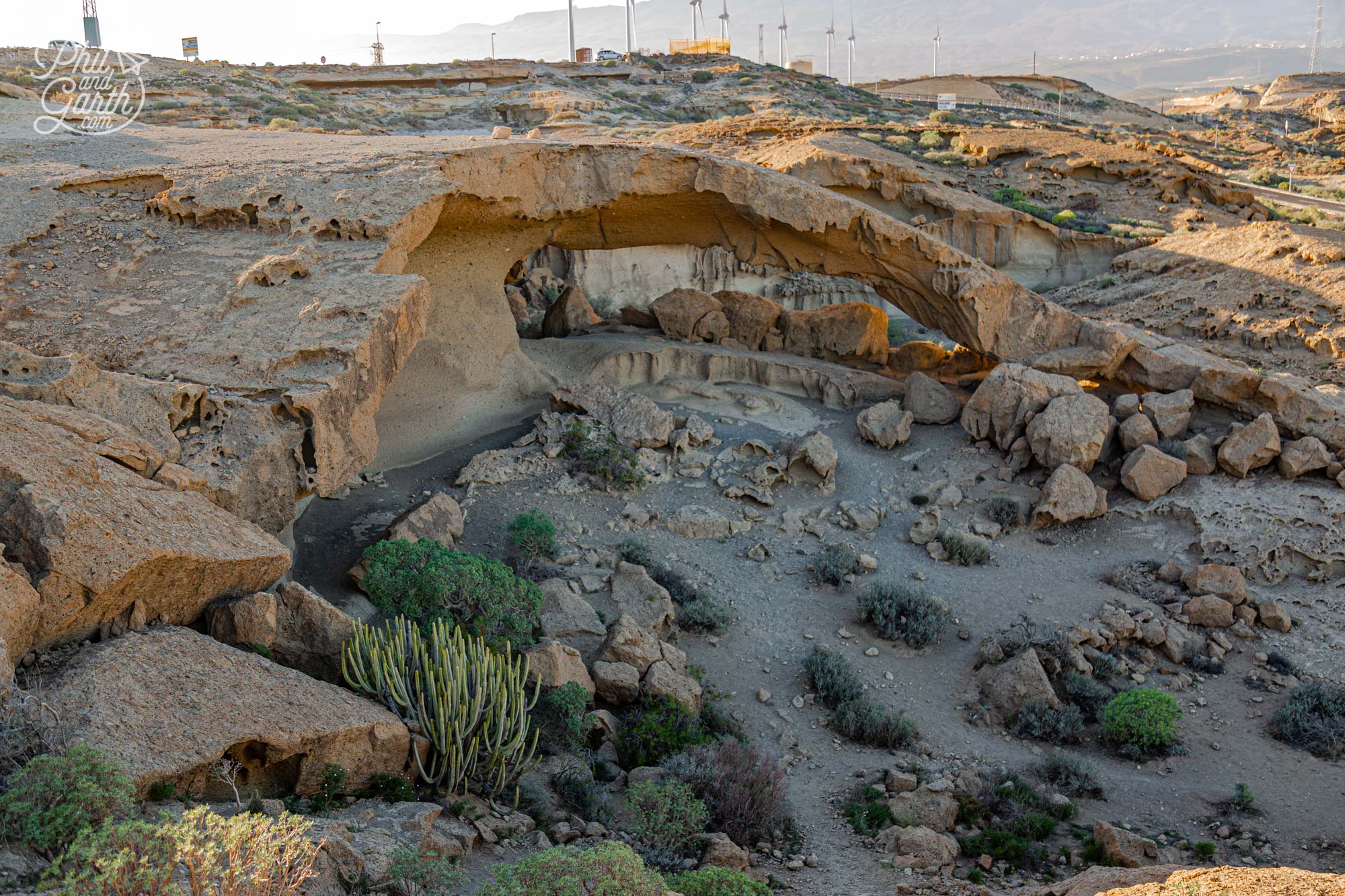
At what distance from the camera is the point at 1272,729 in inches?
376

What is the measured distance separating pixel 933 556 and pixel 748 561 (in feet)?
7.46

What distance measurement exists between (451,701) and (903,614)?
5642 millimetres

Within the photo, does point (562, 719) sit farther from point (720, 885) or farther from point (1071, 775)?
point (1071, 775)

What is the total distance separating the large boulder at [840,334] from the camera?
16.6 meters

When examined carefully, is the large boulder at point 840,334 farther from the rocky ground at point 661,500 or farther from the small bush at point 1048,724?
the small bush at point 1048,724

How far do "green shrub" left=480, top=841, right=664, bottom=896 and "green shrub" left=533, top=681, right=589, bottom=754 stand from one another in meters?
3.08

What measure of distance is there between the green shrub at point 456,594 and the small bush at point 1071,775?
452cm

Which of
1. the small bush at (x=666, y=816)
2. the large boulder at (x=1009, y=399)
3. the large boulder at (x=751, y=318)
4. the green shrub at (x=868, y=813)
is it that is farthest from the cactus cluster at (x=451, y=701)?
the large boulder at (x=751, y=318)

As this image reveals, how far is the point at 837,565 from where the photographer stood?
1165 centimetres

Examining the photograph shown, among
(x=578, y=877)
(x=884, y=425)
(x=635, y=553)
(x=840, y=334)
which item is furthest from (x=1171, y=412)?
(x=578, y=877)

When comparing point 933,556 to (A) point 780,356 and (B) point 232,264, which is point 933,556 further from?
(B) point 232,264

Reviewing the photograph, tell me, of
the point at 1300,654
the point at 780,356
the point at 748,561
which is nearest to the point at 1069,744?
the point at 1300,654

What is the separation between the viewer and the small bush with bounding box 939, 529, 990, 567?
12188mm

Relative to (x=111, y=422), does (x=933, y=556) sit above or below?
below
